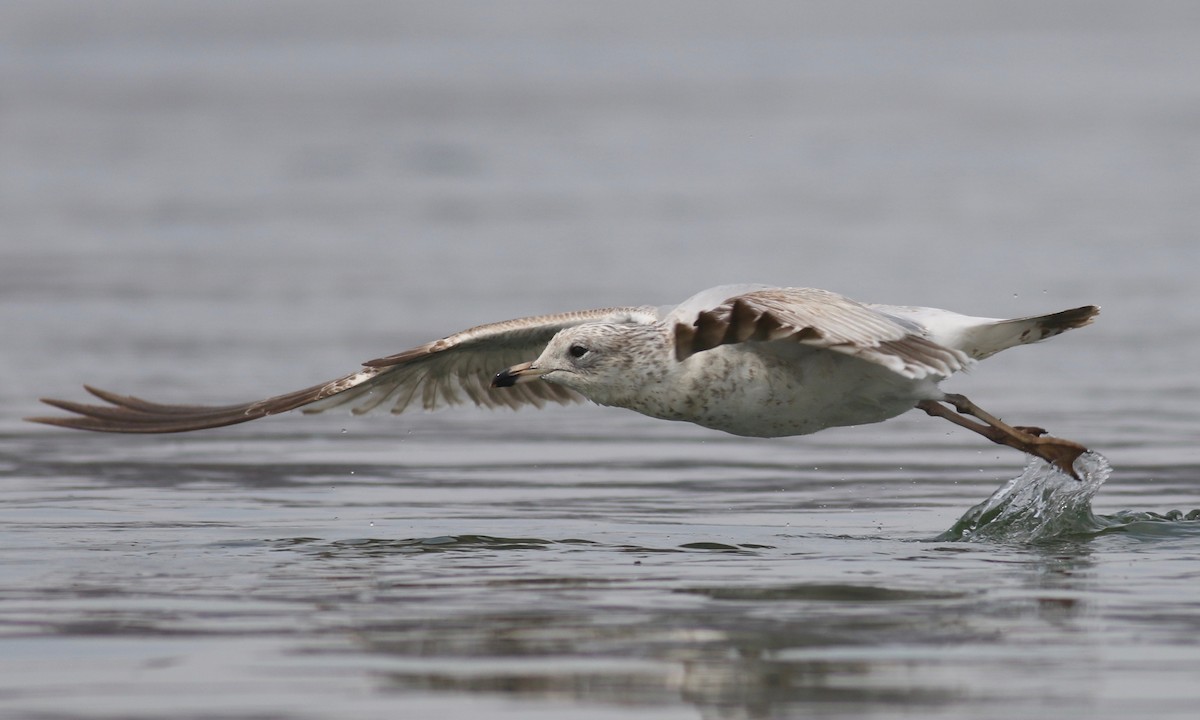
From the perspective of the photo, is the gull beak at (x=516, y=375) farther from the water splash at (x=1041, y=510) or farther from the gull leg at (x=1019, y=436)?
the water splash at (x=1041, y=510)

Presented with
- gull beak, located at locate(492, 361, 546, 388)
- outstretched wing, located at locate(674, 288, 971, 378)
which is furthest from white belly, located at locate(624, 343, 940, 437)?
gull beak, located at locate(492, 361, 546, 388)

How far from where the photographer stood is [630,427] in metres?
14.0

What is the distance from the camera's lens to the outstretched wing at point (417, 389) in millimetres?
11023

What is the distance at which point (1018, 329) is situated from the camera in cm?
1001

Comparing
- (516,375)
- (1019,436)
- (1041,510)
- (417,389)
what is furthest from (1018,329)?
(417,389)

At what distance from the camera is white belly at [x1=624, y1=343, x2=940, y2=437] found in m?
9.63

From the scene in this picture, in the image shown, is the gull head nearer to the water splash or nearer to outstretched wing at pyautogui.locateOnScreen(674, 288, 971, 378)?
outstretched wing at pyautogui.locateOnScreen(674, 288, 971, 378)

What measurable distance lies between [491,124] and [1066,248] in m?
15.4

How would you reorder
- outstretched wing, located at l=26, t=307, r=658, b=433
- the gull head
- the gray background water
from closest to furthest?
the gray background water, the gull head, outstretched wing, located at l=26, t=307, r=658, b=433

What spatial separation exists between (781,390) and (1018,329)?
121 cm

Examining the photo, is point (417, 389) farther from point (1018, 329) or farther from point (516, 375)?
point (1018, 329)

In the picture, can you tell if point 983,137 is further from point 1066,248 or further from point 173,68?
point 173,68

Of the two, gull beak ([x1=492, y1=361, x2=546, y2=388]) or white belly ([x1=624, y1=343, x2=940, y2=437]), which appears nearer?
white belly ([x1=624, y1=343, x2=940, y2=437])

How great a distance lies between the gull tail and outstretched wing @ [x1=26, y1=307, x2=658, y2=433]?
1646mm
